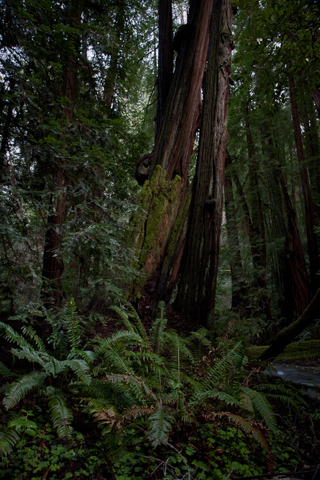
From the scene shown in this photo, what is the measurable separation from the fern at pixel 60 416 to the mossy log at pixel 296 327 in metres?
2.17

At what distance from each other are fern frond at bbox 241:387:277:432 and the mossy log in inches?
35.5

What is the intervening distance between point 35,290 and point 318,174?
11.6 metres

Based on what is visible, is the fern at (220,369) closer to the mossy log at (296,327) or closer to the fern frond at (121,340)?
the fern frond at (121,340)

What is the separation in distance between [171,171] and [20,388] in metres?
4.50

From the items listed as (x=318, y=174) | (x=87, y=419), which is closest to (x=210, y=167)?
(x=87, y=419)

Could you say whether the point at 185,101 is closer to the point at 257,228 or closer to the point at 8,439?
the point at 8,439

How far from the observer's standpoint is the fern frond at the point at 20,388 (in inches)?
65.0

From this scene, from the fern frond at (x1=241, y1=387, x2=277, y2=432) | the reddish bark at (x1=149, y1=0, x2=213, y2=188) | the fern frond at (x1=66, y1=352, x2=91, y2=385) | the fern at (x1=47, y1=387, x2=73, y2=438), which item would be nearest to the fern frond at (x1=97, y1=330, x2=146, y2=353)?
the fern frond at (x1=66, y1=352, x2=91, y2=385)

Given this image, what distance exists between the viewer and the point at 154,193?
5.19 metres

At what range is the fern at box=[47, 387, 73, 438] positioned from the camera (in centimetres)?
165

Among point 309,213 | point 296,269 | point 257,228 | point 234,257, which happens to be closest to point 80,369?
point 234,257

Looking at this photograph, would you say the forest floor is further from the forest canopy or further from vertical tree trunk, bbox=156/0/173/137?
vertical tree trunk, bbox=156/0/173/137

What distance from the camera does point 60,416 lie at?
174cm

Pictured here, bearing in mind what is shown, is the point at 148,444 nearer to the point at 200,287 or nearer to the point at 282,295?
the point at 200,287
